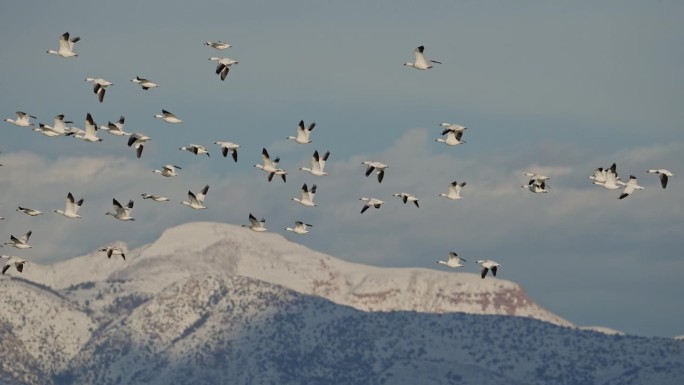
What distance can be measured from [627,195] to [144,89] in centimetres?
4848

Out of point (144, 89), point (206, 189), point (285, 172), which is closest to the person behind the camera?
point (144, 89)

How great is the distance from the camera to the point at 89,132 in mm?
179875

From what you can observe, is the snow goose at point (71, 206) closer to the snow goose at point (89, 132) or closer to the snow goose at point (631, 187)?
the snow goose at point (89, 132)

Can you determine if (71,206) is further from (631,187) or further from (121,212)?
(631,187)

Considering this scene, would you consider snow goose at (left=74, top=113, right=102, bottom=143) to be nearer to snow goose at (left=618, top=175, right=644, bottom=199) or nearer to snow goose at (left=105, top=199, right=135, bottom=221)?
snow goose at (left=105, top=199, right=135, bottom=221)

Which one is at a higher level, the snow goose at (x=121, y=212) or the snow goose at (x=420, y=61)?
the snow goose at (x=420, y=61)

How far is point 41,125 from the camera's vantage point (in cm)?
18425

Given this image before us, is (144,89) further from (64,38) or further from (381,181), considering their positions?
(381,181)

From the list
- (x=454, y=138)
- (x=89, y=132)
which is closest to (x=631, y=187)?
(x=454, y=138)

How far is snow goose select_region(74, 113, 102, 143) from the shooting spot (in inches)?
7032

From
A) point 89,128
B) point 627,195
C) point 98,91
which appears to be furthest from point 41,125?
point 627,195

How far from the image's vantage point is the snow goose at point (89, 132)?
586ft

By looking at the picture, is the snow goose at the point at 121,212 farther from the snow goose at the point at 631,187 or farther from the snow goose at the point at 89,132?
the snow goose at the point at 631,187

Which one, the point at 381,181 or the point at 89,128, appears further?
the point at 89,128
